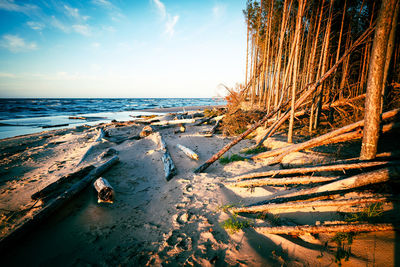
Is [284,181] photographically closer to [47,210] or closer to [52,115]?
[47,210]

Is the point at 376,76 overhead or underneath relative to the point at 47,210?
overhead

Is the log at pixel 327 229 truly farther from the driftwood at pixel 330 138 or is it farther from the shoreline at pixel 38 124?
the shoreline at pixel 38 124

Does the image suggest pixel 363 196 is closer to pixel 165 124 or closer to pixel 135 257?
pixel 135 257

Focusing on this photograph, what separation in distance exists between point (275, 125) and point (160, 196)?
4.54m

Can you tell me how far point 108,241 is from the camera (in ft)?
8.75

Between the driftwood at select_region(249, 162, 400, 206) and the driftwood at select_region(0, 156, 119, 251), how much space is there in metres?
4.23

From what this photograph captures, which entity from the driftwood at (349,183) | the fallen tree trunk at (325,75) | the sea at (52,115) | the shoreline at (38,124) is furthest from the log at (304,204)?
the shoreline at (38,124)

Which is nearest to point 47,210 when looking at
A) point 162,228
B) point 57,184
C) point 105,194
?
point 57,184

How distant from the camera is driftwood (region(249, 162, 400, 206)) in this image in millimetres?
2029

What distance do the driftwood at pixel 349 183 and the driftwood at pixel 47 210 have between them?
4.23 meters

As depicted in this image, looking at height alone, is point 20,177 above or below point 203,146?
below

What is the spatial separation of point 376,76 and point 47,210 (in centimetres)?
606

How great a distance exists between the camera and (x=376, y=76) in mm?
2092

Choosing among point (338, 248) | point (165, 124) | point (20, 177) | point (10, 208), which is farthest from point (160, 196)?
point (165, 124)
